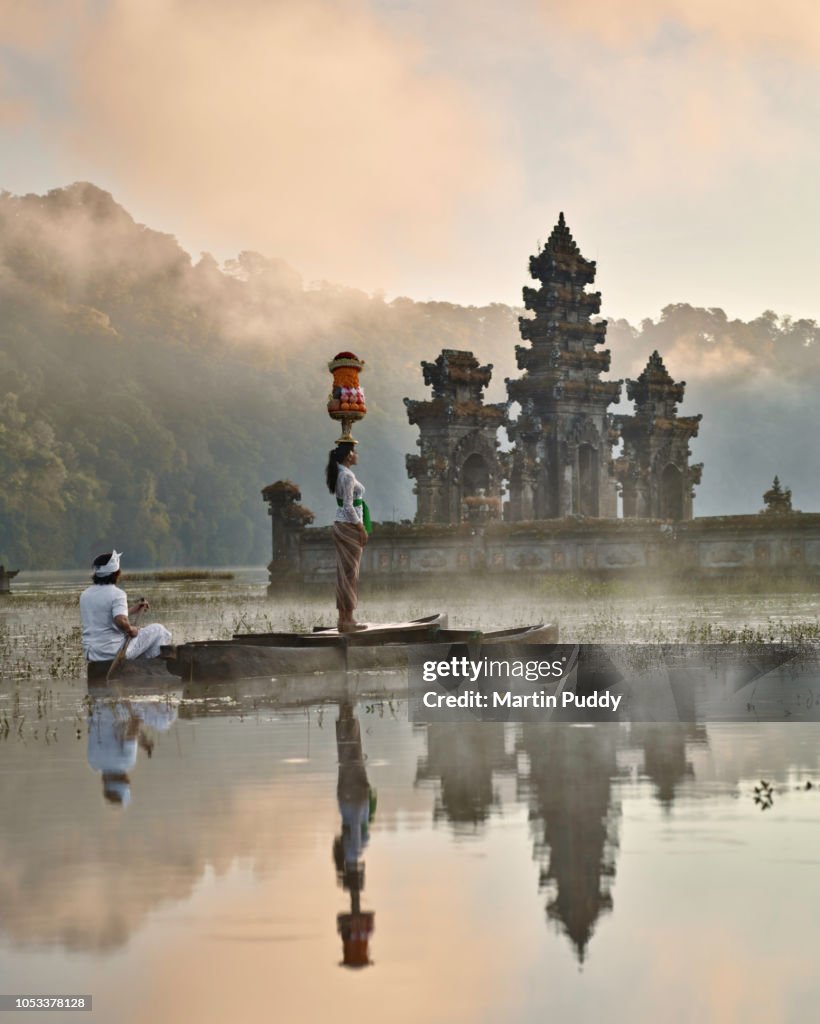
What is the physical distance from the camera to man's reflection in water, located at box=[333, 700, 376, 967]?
5.42m

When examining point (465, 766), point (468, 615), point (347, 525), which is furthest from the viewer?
point (468, 615)

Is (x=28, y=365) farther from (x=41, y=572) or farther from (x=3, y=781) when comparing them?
(x=3, y=781)

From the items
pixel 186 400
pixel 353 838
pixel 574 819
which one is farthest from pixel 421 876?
pixel 186 400

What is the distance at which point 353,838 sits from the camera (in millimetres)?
7156

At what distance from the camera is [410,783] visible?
8.78 m

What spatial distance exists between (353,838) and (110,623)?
307 inches

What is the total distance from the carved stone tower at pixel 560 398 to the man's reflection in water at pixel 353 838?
47359 mm

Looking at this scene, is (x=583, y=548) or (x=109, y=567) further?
(x=583, y=548)

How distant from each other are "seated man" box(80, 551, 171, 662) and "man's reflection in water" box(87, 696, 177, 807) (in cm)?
75

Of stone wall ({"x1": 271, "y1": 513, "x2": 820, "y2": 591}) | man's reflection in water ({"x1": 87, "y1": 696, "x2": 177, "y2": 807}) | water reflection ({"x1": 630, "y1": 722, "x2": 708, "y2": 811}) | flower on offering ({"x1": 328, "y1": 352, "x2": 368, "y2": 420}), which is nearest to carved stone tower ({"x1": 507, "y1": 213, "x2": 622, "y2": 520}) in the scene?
stone wall ({"x1": 271, "y1": 513, "x2": 820, "y2": 591})

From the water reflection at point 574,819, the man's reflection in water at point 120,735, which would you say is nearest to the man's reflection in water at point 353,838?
the water reflection at point 574,819

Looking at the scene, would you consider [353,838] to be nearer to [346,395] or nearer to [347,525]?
[347,525]

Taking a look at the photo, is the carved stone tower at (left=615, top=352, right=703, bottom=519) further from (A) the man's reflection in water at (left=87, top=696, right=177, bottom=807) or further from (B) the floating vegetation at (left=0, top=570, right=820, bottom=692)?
(A) the man's reflection in water at (left=87, top=696, right=177, bottom=807)

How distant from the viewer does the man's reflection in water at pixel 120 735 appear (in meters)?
9.02
